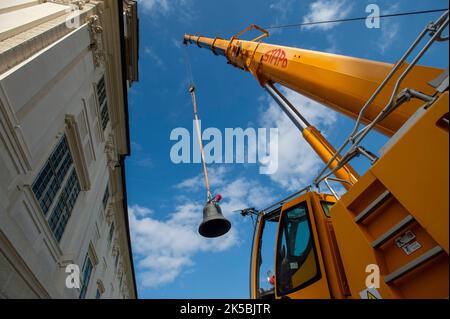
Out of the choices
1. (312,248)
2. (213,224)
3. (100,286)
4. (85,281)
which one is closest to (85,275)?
(85,281)

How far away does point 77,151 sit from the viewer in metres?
11.9

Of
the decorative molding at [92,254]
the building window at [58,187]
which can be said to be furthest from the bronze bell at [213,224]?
the decorative molding at [92,254]

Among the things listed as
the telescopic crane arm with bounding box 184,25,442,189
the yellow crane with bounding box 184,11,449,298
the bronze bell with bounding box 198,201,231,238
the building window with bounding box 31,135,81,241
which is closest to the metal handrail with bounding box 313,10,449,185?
the yellow crane with bounding box 184,11,449,298

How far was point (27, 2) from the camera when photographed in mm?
11031

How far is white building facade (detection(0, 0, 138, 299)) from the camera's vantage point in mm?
7461

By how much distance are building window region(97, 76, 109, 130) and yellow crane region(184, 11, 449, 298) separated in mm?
12502

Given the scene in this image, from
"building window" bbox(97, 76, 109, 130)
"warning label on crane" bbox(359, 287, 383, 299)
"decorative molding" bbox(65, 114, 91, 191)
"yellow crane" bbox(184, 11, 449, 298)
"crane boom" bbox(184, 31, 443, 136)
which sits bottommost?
"warning label on crane" bbox(359, 287, 383, 299)

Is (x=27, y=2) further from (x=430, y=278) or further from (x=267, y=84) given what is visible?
(x=430, y=278)

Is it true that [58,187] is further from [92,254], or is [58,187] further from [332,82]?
[332,82]

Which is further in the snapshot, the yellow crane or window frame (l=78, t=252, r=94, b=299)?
window frame (l=78, t=252, r=94, b=299)

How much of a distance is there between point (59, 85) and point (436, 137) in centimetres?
1099

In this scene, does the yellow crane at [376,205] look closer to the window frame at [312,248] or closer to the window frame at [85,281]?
the window frame at [312,248]

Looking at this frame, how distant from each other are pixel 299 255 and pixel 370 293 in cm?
143

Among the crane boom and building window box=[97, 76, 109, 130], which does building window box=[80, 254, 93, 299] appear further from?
the crane boom
